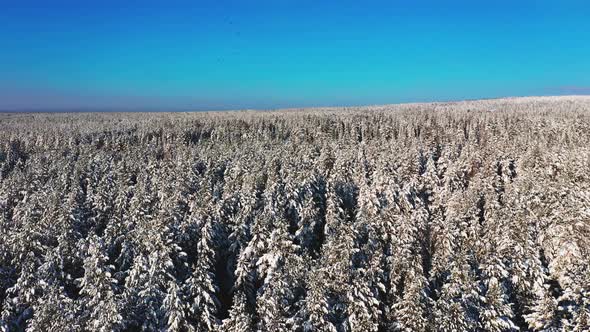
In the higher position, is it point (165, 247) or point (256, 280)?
point (165, 247)

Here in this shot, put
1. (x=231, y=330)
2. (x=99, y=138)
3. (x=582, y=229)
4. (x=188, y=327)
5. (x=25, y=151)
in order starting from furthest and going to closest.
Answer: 1. (x=99, y=138)
2. (x=25, y=151)
3. (x=582, y=229)
4. (x=188, y=327)
5. (x=231, y=330)

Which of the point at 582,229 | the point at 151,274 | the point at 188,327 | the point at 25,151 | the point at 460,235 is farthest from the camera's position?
the point at 25,151

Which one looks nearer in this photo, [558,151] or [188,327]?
[188,327]

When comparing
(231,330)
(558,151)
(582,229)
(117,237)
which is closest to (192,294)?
(231,330)

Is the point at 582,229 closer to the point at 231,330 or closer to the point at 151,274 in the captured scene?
the point at 231,330

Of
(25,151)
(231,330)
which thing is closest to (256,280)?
(231,330)

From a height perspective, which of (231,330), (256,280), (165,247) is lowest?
(256,280)

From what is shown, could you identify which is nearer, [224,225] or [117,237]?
[117,237]

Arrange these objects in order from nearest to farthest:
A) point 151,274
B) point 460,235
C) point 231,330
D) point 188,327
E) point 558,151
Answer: point 231,330, point 188,327, point 151,274, point 460,235, point 558,151

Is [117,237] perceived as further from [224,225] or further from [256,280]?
[256,280]
